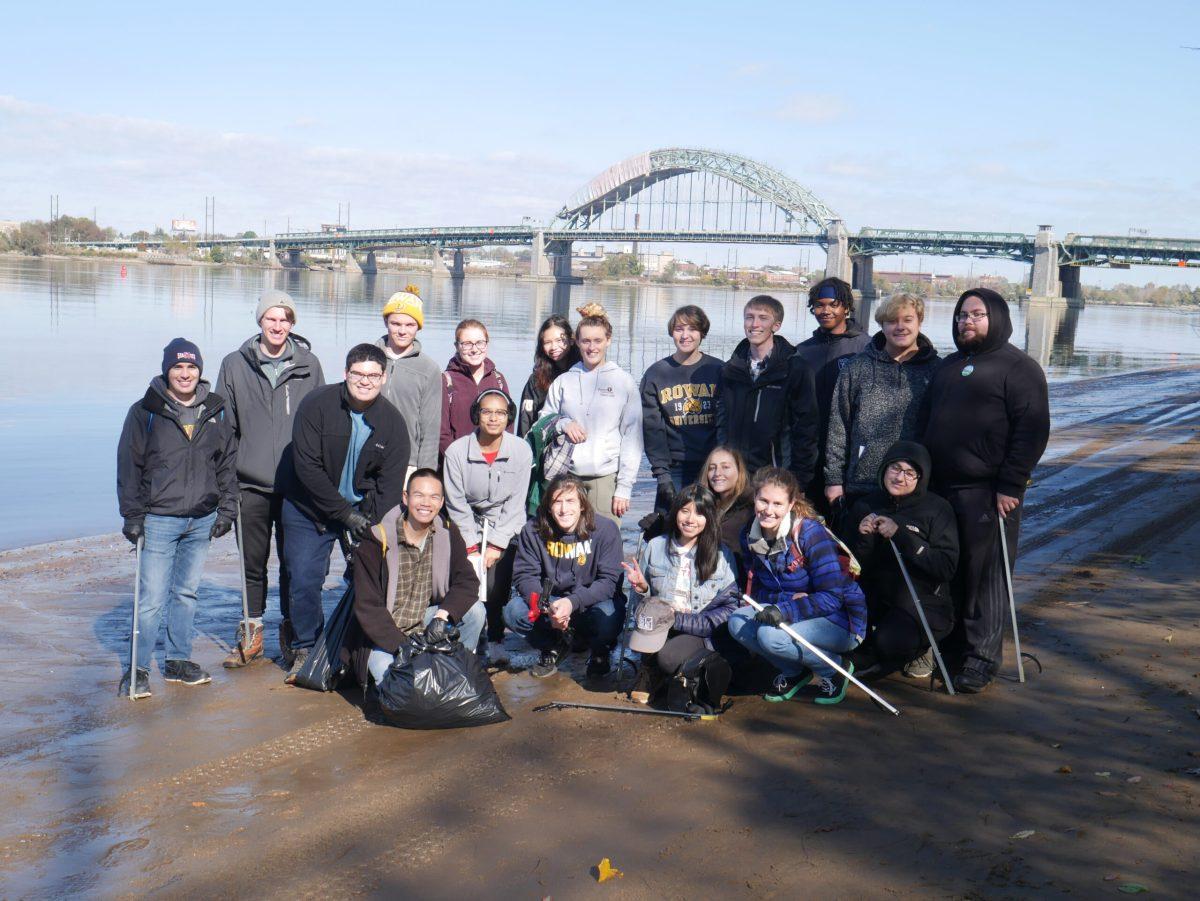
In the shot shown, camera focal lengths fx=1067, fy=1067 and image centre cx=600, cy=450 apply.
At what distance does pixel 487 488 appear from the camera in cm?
568

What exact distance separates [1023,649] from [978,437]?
1.31m

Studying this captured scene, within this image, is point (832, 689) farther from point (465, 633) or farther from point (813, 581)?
point (465, 633)

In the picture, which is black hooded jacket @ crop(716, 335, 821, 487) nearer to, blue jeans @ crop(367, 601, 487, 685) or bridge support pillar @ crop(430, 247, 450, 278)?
blue jeans @ crop(367, 601, 487, 685)

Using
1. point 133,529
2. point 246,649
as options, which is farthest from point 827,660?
point 133,529

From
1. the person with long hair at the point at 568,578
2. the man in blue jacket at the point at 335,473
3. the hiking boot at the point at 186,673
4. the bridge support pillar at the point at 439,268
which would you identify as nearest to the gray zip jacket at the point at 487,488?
the person with long hair at the point at 568,578

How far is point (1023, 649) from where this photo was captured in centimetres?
566

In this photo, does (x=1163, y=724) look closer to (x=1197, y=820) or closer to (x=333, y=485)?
(x=1197, y=820)

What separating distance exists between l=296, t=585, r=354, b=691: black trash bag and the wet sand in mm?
148

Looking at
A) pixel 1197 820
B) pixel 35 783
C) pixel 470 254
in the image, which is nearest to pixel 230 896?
pixel 35 783

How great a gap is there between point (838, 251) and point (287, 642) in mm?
85577

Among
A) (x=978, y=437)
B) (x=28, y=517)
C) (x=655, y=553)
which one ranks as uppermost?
(x=978, y=437)

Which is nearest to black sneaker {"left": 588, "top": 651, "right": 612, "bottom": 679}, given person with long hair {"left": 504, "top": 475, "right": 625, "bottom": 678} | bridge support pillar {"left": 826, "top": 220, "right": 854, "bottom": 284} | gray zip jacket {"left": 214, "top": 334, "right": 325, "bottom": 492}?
person with long hair {"left": 504, "top": 475, "right": 625, "bottom": 678}

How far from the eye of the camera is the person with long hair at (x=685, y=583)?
5090 millimetres

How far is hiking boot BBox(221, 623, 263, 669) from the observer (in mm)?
5688
